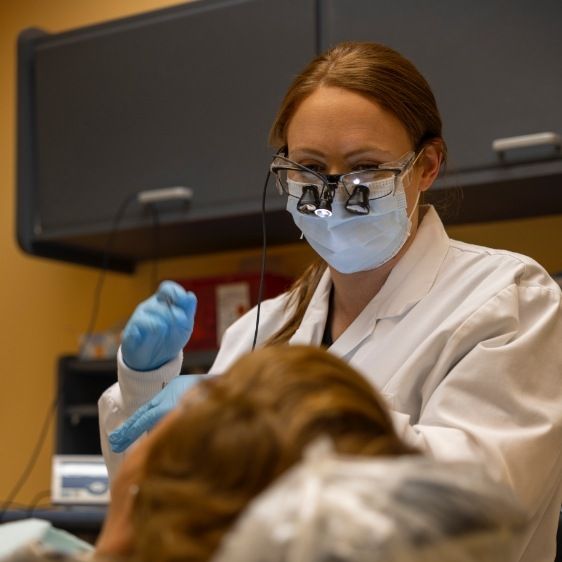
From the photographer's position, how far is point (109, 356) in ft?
10.1

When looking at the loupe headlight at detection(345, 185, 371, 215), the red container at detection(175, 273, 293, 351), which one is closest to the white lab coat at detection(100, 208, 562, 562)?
the loupe headlight at detection(345, 185, 371, 215)

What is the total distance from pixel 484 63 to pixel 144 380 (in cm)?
130

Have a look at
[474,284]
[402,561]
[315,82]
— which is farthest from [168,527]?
[315,82]

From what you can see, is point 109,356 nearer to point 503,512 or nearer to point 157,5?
point 157,5

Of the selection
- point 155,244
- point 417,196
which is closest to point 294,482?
point 417,196

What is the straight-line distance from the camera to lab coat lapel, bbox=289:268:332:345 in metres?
1.63

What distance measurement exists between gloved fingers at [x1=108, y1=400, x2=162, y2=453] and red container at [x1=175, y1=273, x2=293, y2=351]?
1.44 metres

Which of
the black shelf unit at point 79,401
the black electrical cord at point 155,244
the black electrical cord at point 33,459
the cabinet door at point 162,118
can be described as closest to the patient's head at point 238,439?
the cabinet door at point 162,118

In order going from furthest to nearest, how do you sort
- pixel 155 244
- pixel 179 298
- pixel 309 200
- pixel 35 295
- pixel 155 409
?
1. pixel 35 295
2. pixel 155 244
3. pixel 309 200
4. pixel 179 298
5. pixel 155 409

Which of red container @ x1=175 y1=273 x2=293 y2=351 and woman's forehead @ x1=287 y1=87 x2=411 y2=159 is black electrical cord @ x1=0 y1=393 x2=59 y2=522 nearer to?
red container @ x1=175 y1=273 x2=293 y2=351

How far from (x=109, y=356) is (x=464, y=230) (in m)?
1.07

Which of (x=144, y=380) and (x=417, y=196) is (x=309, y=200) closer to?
(x=417, y=196)

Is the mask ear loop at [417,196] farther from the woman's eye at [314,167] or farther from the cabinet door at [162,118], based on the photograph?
the cabinet door at [162,118]

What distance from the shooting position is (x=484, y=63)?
95.4 inches
